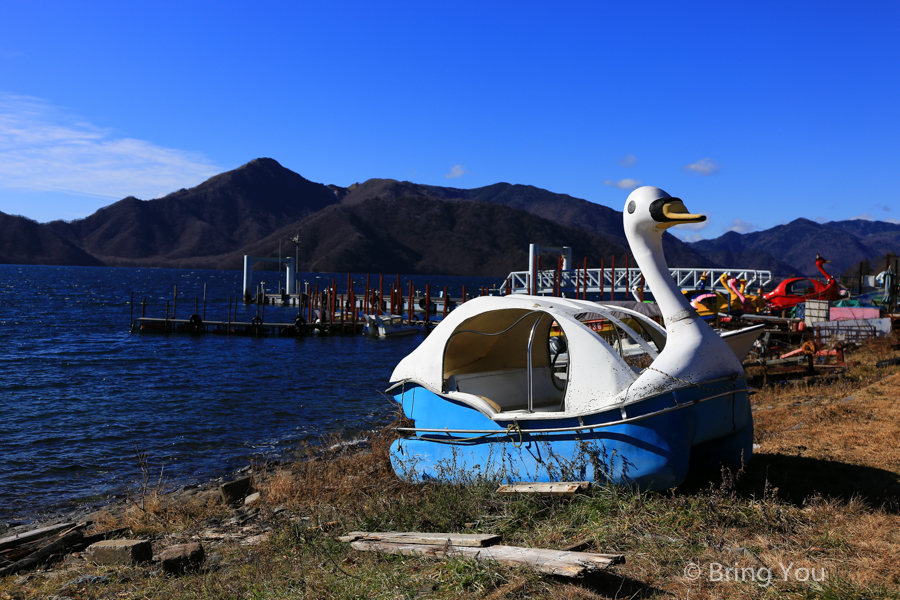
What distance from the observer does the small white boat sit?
139ft

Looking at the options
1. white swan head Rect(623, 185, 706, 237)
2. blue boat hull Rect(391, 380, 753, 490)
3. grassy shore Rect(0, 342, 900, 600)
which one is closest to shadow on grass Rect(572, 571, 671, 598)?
grassy shore Rect(0, 342, 900, 600)

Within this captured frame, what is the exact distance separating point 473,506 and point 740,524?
2.27m

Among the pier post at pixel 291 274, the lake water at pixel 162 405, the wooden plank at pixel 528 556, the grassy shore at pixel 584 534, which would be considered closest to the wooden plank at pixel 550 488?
the grassy shore at pixel 584 534

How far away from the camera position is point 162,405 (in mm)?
18891

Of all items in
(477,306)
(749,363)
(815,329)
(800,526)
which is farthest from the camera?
(815,329)

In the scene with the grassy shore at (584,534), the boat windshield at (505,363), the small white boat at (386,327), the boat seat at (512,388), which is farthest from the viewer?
the small white boat at (386,327)

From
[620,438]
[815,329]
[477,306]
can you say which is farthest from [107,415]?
Answer: [815,329]

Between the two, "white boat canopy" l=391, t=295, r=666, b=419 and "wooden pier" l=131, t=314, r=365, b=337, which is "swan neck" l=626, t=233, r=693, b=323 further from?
"wooden pier" l=131, t=314, r=365, b=337

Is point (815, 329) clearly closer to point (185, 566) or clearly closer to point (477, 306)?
point (477, 306)

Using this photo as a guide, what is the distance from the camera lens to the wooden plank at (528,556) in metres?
4.26

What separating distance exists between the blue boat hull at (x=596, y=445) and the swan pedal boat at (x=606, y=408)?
1 centimetres

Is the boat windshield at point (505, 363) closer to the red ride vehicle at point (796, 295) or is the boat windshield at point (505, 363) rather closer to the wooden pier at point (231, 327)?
the red ride vehicle at point (796, 295)

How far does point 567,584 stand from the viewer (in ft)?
14.0

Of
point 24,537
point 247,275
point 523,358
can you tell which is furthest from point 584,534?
point 247,275
